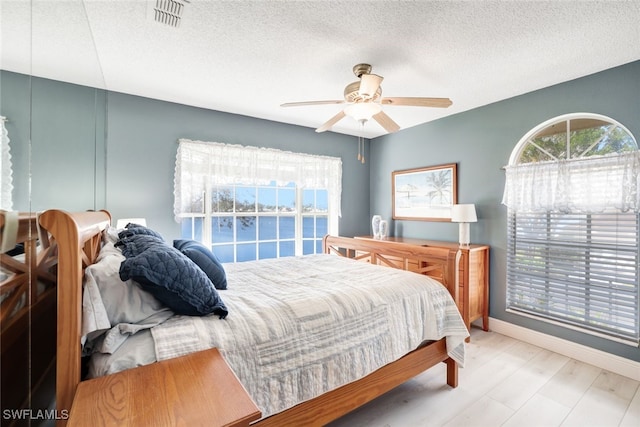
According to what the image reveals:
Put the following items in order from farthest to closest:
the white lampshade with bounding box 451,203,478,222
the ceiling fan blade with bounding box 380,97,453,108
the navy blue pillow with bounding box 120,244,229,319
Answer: the white lampshade with bounding box 451,203,478,222 < the ceiling fan blade with bounding box 380,97,453,108 < the navy blue pillow with bounding box 120,244,229,319

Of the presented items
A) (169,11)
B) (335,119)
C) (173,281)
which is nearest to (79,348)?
(173,281)

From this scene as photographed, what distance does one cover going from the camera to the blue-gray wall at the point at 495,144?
2426 mm

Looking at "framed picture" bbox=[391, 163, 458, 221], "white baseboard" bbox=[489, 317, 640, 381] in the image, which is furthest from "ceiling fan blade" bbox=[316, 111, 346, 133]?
"white baseboard" bbox=[489, 317, 640, 381]

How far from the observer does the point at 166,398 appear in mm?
892

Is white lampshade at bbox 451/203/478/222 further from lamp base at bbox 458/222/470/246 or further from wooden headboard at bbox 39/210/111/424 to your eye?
wooden headboard at bbox 39/210/111/424

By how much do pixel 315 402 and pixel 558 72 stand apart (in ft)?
10.7

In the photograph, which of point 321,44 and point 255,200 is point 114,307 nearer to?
point 321,44

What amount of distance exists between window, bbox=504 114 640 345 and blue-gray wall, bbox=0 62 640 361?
13 centimetres

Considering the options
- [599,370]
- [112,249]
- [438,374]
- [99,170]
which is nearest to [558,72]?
[599,370]

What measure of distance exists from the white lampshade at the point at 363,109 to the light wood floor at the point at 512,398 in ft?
7.12

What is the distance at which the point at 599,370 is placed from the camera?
2.43 meters

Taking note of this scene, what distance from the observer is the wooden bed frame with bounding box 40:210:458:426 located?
0.92m

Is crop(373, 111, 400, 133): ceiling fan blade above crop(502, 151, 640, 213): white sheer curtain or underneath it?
above

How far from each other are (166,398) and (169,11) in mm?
2074
